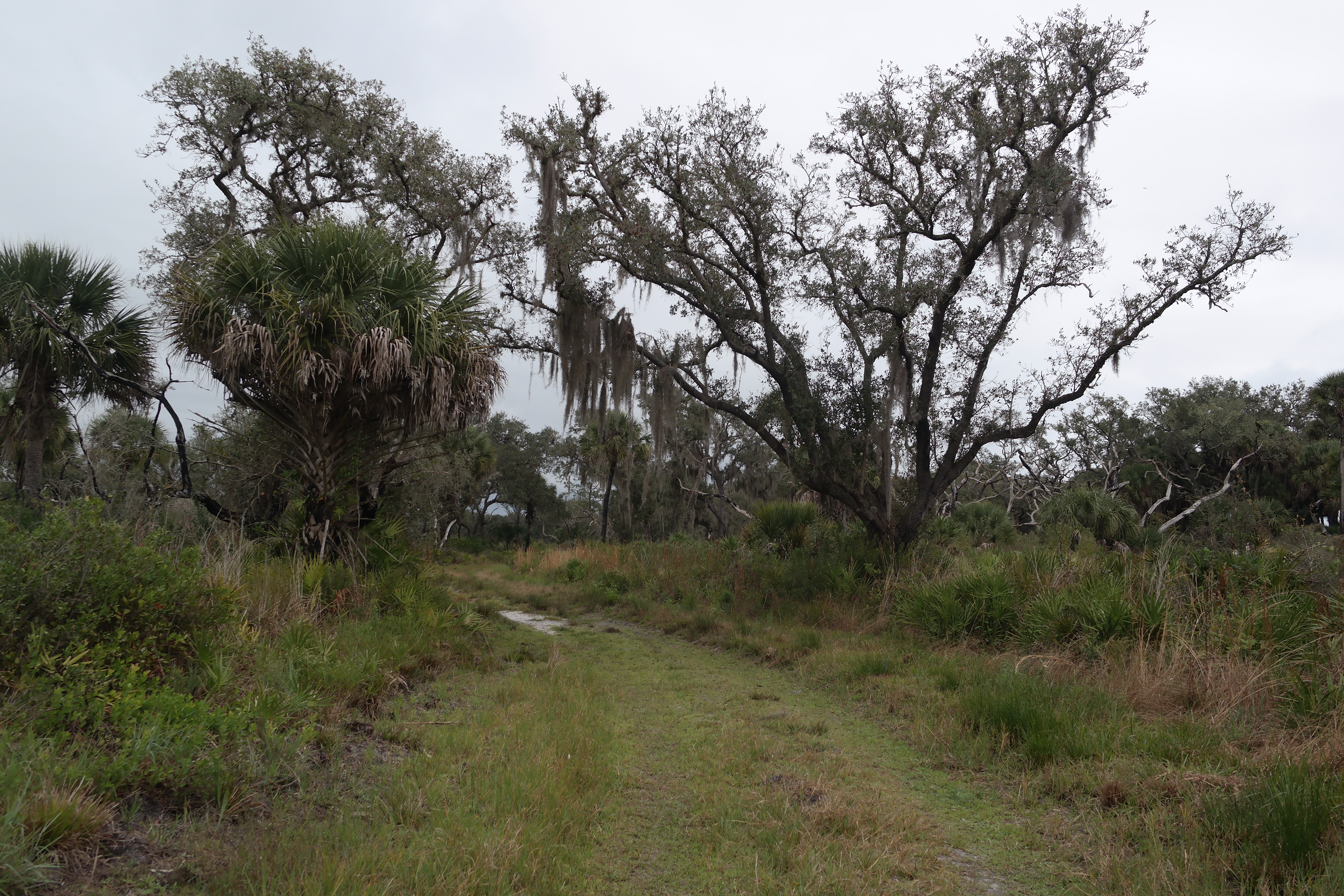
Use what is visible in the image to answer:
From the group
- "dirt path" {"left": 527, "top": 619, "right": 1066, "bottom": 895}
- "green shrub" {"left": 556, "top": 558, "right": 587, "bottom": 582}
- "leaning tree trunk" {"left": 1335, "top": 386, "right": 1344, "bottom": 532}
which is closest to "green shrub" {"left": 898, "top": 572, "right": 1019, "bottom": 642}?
"dirt path" {"left": 527, "top": 619, "right": 1066, "bottom": 895}

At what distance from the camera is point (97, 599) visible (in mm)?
3809

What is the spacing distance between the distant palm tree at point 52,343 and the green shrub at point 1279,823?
12.5 meters

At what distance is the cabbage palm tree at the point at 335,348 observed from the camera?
743 centimetres

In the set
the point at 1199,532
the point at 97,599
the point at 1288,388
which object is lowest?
the point at 97,599

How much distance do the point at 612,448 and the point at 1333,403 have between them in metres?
26.3

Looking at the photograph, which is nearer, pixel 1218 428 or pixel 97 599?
pixel 97 599

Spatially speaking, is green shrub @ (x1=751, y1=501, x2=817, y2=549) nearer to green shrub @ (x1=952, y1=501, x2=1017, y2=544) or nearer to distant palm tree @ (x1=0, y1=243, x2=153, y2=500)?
green shrub @ (x1=952, y1=501, x2=1017, y2=544)

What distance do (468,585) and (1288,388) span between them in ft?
112

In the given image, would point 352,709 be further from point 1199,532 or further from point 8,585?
point 1199,532

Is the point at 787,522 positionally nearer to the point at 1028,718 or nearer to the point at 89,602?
the point at 1028,718

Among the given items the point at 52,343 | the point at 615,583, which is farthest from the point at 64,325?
the point at 615,583

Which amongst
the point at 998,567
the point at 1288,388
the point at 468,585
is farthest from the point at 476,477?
the point at 1288,388

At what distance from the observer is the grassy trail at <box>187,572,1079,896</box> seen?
2789 millimetres

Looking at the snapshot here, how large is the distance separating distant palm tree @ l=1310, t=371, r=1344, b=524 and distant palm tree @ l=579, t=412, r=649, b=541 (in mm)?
24223
